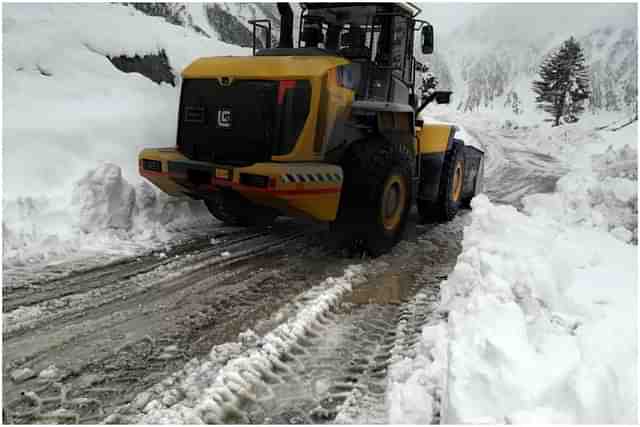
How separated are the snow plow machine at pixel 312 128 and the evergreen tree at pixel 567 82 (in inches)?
1735

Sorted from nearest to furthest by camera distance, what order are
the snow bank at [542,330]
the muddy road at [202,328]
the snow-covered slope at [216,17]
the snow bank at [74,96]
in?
the snow bank at [542,330] → the muddy road at [202,328] → the snow bank at [74,96] → the snow-covered slope at [216,17]

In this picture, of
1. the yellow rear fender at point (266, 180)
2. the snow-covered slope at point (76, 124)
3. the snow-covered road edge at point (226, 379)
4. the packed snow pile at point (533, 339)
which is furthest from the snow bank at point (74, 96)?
the packed snow pile at point (533, 339)

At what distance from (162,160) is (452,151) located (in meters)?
3.91

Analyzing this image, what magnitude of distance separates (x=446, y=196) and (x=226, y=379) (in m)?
4.82

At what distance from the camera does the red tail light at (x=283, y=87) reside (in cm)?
464

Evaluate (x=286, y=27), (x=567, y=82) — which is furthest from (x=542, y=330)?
(x=567, y=82)

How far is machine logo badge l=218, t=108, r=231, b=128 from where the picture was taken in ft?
16.1

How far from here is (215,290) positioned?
13.3 ft

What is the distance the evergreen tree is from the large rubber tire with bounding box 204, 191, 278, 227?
44.6 m

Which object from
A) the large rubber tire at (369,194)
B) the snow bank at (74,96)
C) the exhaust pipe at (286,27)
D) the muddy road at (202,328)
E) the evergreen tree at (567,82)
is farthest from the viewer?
the evergreen tree at (567,82)

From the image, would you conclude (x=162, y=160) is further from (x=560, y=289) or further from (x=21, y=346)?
(x=560, y=289)

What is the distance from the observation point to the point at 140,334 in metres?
3.25

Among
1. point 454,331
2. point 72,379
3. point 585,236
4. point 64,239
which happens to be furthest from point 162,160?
point 585,236

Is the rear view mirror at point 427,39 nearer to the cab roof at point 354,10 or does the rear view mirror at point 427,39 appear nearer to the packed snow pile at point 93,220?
the cab roof at point 354,10
